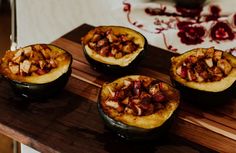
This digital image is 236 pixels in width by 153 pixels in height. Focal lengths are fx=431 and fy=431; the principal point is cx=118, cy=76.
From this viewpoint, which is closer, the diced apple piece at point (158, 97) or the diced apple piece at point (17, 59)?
the diced apple piece at point (158, 97)

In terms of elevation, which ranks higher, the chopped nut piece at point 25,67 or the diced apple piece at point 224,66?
the diced apple piece at point 224,66

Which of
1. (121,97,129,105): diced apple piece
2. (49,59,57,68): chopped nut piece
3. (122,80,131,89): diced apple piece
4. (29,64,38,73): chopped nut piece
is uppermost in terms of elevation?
(122,80,131,89): diced apple piece

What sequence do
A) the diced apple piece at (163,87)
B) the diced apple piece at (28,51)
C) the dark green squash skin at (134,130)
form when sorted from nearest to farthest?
the dark green squash skin at (134,130) → the diced apple piece at (163,87) → the diced apple piece at (28,51)

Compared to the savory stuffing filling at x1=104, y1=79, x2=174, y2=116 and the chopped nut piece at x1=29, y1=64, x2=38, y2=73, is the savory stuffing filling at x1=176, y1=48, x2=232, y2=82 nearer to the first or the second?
the savory stuffing filling at x1=104, y1=79, x2=174, y2=116

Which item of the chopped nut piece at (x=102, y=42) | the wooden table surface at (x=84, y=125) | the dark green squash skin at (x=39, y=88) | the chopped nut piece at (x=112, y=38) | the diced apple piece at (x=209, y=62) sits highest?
the diced apple piece at (x=209, y=62)

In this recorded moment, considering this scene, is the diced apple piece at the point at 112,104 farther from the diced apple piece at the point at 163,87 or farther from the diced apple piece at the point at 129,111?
the diced apple piece at the point at 163,87

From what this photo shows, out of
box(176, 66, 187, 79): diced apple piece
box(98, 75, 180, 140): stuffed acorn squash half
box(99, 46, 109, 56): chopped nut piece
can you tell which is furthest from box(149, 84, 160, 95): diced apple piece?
box(99, 46, 109, 56): chopped nut piece

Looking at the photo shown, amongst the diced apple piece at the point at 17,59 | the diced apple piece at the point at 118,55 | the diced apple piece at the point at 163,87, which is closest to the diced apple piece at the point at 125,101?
the diced apple piece at the point at 163,87

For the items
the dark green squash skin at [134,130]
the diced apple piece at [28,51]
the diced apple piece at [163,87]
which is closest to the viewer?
the dark green squash skin at [134,130]
